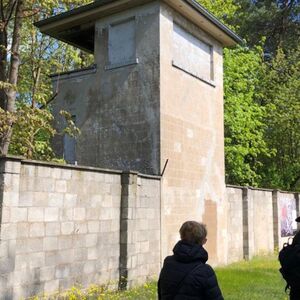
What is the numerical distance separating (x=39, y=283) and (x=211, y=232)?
6.67 m

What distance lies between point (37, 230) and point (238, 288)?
4.87 meters

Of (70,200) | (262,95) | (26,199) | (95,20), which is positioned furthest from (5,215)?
(262,95)

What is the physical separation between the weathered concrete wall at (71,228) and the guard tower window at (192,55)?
12.8 ft

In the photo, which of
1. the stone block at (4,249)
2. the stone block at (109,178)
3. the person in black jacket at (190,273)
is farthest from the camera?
the stone block at (109,178)

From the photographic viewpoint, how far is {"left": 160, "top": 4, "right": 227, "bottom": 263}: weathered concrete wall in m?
12.2

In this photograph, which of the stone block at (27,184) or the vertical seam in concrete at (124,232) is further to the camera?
the vertical seam in concrete at (124,232)

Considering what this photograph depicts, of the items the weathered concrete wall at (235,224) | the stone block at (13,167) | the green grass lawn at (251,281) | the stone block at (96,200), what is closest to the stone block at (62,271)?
the stone block at (96,200)

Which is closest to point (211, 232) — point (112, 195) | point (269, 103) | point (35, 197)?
point (112, 195)

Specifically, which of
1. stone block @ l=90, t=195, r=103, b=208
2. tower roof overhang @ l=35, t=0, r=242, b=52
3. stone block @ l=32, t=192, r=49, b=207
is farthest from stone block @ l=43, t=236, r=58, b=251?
tower roof overhang @ l=35, t=0, r=242, b=52

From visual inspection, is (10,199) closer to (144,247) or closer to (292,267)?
(144,247)

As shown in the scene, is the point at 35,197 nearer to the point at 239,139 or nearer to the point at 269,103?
the point at 239,139

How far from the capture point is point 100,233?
9.85 m

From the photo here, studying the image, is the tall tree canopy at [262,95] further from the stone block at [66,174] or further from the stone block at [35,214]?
the stone block at [35,214]

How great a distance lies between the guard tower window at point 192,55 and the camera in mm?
13266
